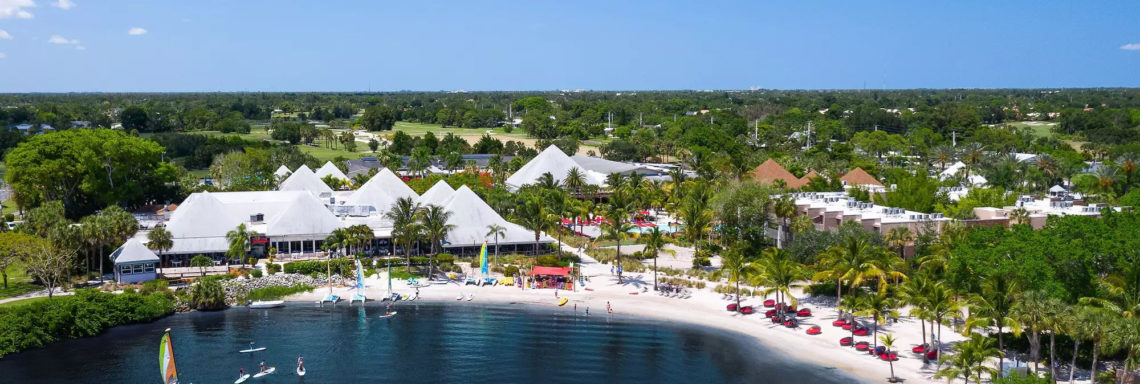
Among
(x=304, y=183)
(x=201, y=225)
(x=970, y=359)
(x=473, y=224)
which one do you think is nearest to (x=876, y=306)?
(x=970, y=359)

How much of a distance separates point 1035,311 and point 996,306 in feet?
7.59

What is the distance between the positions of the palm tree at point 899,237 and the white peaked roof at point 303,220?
39.6 m

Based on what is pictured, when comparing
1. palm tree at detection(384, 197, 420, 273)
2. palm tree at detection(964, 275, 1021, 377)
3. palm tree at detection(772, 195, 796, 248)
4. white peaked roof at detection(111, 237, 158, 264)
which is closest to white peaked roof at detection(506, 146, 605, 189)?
palm tree at detection(384, 197, 420, 273)

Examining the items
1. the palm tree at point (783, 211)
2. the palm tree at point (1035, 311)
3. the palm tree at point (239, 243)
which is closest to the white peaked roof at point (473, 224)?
the palm tree at point (239, 243)

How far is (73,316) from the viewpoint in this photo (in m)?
47.7

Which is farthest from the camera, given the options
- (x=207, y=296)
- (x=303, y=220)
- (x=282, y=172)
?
(x=282, y=172)

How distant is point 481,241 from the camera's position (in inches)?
2554

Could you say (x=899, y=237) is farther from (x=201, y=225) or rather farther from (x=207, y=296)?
(x=201, y=225)

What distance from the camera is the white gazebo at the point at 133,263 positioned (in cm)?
5656

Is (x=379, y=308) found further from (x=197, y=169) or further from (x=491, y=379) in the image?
(x=197, y=169)

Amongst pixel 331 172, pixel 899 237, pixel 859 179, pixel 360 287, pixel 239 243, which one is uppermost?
pixel 331 172

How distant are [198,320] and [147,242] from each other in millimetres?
12355

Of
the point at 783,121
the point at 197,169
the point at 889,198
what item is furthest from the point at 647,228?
the point at 783,121

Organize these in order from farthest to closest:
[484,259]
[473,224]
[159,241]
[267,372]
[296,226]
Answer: [473,224], [296,226], [484,259], [159,241], [267,372]
